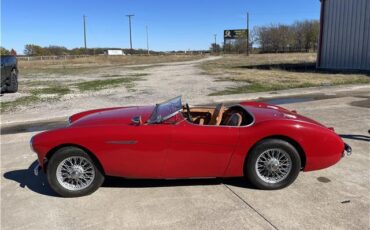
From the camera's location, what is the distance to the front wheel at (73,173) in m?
4.21

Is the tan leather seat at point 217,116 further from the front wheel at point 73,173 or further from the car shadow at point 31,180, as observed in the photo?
the car shadow at point 31,180

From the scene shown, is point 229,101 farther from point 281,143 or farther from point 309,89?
point 281,143

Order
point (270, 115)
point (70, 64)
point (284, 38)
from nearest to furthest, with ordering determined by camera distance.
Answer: point (270, 115), point (70, 64), point (284, 38)

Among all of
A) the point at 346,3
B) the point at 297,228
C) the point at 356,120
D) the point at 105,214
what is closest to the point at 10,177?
the point at 105,214

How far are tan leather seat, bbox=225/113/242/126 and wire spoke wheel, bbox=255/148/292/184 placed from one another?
1.54ft

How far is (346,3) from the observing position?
22.9 m

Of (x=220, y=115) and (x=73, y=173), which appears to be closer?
(x=73, y=173)

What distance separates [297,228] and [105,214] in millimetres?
1969

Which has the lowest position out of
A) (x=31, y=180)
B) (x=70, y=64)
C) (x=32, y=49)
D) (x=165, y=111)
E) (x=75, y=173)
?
(x=31, y=180)

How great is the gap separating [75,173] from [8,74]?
12648mm

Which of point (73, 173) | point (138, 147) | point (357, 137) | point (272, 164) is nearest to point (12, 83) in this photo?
point (73, 173)

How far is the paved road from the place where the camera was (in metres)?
3.63

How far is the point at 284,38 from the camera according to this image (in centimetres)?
10219

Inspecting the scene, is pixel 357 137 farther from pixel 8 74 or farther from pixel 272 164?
pixel 8 74
